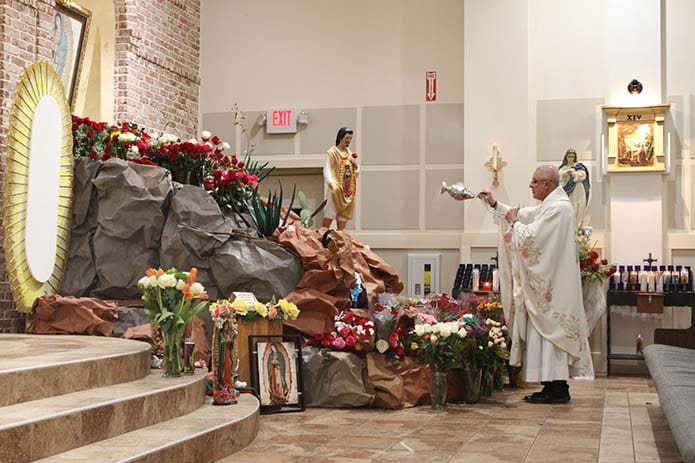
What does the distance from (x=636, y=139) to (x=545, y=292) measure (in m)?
4.41

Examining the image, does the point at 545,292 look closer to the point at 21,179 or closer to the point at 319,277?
the point at 319,277

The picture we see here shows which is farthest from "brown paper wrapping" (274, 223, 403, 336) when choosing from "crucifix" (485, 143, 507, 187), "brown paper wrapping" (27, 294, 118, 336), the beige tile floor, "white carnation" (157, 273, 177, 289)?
"crucifix" (485, 143, 507, 187)

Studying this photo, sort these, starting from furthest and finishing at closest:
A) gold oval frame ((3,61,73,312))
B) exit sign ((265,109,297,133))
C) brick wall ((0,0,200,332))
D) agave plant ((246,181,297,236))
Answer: exit sign ((265,109,297,133)) → brick wall ((0,0,200,332)) → agave plant ((246,181,297,236)) → gold oval frame ((3,61,73,312))

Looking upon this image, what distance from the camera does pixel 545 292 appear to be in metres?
7.42

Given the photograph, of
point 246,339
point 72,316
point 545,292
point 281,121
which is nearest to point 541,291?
point 545,292

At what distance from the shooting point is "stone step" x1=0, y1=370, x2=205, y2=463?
3980 mm

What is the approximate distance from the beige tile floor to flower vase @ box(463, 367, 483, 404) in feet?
0.39

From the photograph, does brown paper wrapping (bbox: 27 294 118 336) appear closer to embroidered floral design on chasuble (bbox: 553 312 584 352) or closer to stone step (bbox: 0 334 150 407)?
stone step (bbox: 0 334 150 407)

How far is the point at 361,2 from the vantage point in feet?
42.3

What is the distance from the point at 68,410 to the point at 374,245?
834cm

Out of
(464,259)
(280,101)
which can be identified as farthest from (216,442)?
(280,101)

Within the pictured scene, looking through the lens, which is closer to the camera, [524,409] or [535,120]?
[524,409]

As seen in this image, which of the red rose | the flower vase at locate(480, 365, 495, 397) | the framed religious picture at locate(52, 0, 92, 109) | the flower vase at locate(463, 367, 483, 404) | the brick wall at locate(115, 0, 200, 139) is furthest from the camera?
the brick wall at locate(115, 0, 200, 139)

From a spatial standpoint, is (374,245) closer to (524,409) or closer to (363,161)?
(363,161)
